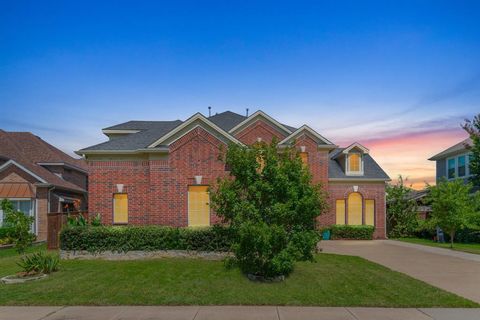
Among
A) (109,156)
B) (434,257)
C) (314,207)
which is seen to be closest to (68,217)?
(109,156)

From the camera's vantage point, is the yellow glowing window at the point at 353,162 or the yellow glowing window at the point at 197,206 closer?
the yellow glowing window at the point at 197,206

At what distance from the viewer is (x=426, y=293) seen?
944 centimetres

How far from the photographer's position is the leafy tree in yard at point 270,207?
10242mm

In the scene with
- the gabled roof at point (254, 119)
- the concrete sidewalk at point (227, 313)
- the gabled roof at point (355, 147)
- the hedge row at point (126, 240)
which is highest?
the gabled roof at point (254, 119)

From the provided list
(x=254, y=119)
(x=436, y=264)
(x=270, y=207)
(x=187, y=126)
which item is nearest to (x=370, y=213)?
(x=254, y=119)

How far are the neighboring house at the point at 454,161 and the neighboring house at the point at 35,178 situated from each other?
29475 millimetres

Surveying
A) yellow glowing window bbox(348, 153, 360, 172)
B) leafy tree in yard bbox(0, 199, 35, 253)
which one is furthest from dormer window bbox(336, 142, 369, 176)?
leafy tree in yard bbox(0, 199, 35, 253)

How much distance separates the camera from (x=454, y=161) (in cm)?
3322

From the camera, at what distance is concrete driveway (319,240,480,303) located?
10.7 m

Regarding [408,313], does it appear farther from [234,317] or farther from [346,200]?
[346,200]

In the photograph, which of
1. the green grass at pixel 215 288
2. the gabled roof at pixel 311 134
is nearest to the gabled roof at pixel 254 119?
the gabled roof at pixel 311 134

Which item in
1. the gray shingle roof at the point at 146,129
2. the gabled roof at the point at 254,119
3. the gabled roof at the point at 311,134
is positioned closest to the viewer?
the gray shingle roof at the point at 146,129

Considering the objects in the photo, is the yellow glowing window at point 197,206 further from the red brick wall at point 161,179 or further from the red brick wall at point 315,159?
the red brick wall at point 315,159

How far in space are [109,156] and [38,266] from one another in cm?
950
